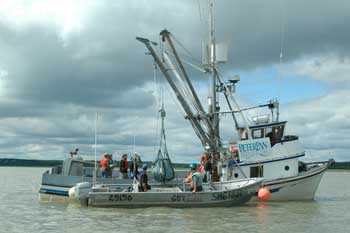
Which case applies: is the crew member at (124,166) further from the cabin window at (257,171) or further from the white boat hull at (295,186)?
the white boat hull at (295,186)

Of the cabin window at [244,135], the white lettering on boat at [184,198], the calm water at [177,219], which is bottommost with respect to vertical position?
the calm water at [177,219]

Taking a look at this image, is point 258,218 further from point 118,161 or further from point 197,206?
point 118,161

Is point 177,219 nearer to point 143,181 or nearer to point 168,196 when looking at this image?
point 168,196

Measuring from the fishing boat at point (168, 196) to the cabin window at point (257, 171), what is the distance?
7.21 feet

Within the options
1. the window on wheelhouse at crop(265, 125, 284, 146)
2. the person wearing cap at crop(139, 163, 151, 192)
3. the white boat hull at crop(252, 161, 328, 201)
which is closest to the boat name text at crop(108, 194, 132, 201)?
the person wearing cap at crop(139, 163, 151, 192)

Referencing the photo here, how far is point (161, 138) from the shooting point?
75.7 ft

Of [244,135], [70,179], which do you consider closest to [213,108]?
[244,135]

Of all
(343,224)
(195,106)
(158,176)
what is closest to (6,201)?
(158,176)

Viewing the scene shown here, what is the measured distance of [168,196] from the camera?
2078 centimetres

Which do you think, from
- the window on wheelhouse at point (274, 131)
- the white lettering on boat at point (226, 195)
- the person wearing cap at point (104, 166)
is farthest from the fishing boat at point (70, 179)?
the window on wheelhouse at point (274, 131)

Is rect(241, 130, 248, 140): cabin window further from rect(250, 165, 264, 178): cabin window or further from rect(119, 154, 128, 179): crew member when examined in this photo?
rect(119, 154, 128, 179): crew member

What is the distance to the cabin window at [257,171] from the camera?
24500 mm

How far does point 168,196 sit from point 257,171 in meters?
5.45

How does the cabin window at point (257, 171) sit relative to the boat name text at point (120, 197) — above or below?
above
